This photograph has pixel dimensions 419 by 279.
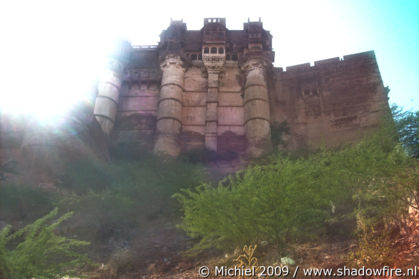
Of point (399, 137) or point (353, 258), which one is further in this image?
point (399, 137)

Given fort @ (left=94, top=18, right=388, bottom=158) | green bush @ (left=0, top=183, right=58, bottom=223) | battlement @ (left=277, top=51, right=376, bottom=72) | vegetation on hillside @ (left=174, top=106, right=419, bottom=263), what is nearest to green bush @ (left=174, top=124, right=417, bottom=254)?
vegetation on hillside @ (left=174, top=106, right=419, bottom=263)

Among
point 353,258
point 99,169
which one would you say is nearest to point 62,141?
point 99,169

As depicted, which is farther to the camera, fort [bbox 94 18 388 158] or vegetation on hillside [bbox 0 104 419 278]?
fort [bbox 94 18 388 158]

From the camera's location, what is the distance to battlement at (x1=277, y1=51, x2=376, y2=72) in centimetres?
1930

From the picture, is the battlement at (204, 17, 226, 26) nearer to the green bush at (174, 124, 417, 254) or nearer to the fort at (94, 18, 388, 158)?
the fort at (94, 18, 388, 158)

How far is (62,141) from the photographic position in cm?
1262

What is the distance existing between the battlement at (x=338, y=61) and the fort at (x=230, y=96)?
48mm

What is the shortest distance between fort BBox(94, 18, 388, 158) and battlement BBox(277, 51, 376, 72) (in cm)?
5

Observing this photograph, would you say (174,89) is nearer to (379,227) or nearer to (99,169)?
(99,169)

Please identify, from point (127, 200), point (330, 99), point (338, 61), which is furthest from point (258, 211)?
point (338, 61)

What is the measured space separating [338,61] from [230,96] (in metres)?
5.88

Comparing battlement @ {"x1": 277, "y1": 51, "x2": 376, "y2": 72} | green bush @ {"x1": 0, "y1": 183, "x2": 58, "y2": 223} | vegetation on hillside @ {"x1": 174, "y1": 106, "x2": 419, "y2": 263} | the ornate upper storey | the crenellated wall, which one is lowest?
vegetation on hillside @ {"x1": 174, "y1": 106, "x2": 419, "y2": 263}

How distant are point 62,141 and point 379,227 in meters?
10.7

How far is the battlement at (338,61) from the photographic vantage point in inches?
760
